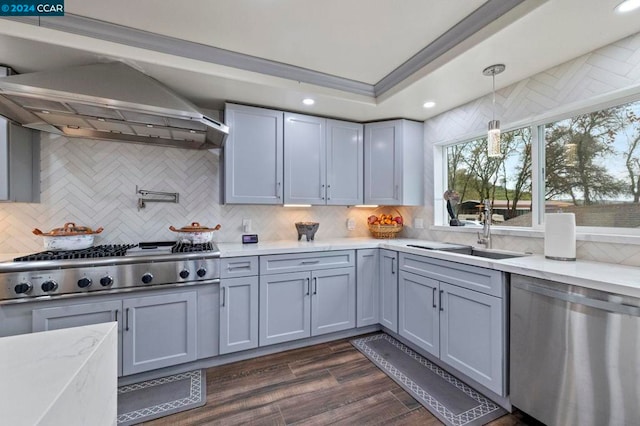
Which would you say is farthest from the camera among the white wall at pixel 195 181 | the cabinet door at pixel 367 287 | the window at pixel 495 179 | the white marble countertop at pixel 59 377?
the cabinet door at pixel 367 287

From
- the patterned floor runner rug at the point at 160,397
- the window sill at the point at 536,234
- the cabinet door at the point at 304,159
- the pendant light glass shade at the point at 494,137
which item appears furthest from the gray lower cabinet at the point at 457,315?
the patterned floor runner rug at the point at 160,397

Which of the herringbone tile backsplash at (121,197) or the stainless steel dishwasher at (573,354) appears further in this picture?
the herringbone tile backsplash at (121,197)

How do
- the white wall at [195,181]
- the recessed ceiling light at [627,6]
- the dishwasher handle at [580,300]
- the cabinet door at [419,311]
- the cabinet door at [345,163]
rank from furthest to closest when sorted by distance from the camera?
the cabinet door at [345,163]
the cabinet door at [419,311]
the white wall at [195,181]
the recessed ceiling light at [627,6]
the dishwasher handle at [580,300]

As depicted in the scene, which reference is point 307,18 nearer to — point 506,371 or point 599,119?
point 599,119

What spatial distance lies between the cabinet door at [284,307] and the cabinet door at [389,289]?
0.77 meters

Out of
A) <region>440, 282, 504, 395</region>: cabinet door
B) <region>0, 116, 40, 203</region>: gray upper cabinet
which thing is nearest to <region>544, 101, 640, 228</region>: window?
<region>440, 282, 504, 395</region>: cabinet door

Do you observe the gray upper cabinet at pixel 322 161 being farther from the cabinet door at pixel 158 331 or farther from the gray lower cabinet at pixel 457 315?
the cabinet door at pixel 158 331

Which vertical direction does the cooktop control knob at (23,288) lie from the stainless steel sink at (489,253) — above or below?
below

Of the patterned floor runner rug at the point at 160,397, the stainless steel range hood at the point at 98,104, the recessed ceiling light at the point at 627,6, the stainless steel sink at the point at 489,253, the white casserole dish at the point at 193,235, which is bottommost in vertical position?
the patterned floor runner rug at the point at 160,397

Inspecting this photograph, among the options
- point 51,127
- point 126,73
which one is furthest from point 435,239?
point 51,127

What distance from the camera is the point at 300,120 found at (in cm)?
287

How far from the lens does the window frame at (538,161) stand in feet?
5.78

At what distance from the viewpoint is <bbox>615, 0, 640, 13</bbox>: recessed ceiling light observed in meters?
1.43

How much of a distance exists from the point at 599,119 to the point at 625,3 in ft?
2.39
